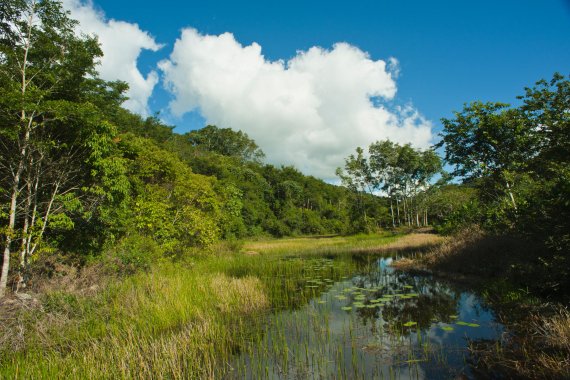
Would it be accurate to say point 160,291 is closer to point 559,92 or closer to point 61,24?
point 61,24

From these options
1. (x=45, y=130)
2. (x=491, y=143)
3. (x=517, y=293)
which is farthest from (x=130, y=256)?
(x=491, y=143)

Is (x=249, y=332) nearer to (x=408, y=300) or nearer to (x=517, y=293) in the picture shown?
(x=408, y=300)

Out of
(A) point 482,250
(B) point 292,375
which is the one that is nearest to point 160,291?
(B) point 292,375

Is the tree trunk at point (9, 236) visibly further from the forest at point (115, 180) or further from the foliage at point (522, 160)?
the foliage at point (522, 160)

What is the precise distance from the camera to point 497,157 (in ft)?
57.3

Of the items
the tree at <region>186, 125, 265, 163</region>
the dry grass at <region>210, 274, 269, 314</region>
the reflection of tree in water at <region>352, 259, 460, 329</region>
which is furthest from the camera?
the tree at <region>186, 125, 265, 163</region>

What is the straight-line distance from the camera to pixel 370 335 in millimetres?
7578

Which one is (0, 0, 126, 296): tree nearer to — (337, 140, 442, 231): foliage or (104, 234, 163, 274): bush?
(104, 234, 163, 274): bush

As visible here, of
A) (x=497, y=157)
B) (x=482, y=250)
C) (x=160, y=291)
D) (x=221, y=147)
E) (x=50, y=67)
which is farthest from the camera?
(x=221, y=147)

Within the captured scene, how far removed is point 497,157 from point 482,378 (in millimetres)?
16112

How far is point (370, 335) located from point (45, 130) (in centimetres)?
1379

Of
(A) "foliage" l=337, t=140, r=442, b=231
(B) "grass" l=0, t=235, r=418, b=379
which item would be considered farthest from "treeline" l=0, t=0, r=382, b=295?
(A) "foliage" l=337, t=140, r=442, b=231

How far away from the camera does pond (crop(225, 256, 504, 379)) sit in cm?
584

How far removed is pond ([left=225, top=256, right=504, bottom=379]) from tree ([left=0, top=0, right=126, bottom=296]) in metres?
9.20
